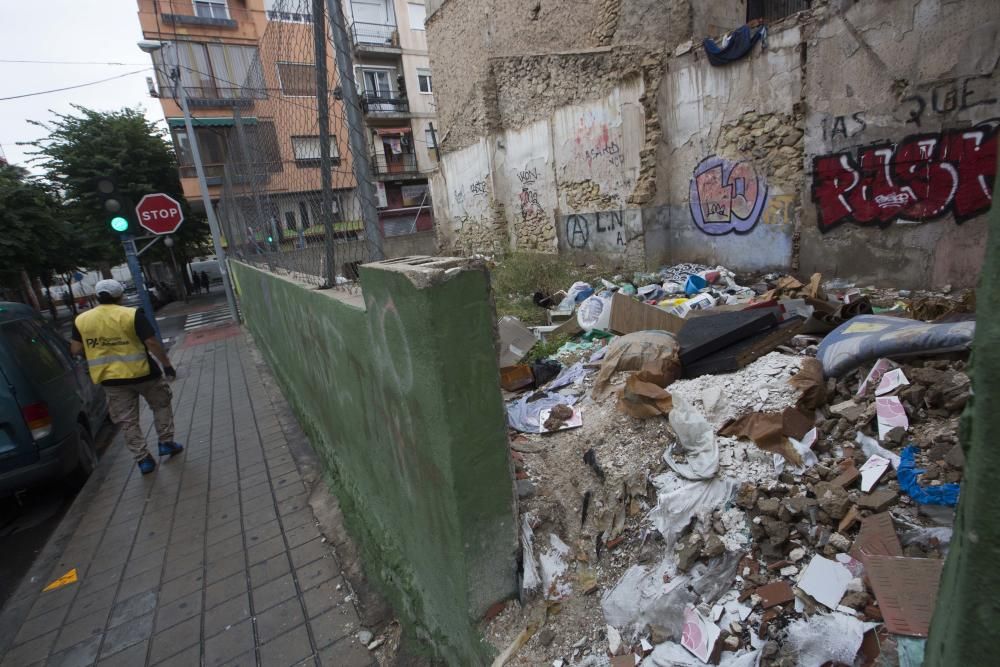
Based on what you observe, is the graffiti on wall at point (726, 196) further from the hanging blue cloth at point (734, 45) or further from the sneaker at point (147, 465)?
the sneaker at point (147, 465)

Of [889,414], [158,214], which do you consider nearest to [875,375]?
[889,414]

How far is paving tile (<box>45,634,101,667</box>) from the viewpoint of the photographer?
97.4 inches

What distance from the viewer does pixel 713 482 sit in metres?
1.97

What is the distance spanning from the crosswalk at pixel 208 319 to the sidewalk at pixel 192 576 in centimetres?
968

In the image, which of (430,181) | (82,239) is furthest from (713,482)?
(82,239)

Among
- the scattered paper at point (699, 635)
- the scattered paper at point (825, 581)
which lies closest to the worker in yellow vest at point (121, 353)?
the scattered paper at point (699, 635)

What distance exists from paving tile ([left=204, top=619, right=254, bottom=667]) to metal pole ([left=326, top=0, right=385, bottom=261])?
81.2 inches

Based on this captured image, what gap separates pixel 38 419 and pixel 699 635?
16.1 feet

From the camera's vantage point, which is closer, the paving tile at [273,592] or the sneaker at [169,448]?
the paving tile at [273,592]

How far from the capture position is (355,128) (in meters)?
2.25

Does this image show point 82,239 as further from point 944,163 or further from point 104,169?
point 944,163

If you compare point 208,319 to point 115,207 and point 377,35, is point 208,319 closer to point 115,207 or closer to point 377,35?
point 115,207

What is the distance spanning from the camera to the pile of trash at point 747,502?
1420mm

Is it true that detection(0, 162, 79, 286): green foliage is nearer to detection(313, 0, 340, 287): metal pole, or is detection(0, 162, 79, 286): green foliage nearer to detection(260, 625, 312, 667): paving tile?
detection(313, 0, 340, 287): metal pole
